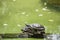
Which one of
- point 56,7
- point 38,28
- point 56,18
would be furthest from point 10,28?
point 56,7

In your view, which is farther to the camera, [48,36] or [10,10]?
[10,10]

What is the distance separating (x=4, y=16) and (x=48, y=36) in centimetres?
109

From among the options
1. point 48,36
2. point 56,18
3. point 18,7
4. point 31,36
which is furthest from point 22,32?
point 18,7

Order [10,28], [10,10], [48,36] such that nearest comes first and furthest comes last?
[48,36] < [10,28] < [10,10]

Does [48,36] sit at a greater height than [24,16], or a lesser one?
lesser

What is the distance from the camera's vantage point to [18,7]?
3.60 metres

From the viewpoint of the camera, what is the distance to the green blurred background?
2654mm

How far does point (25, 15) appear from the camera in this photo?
3119mm

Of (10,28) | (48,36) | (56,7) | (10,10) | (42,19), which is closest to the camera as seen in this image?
(48,36)

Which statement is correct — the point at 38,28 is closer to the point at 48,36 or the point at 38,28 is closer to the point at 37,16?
the point at 48,36

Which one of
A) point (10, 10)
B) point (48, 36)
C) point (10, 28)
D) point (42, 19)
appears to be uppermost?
point (10, 10)

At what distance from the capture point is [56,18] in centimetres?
308

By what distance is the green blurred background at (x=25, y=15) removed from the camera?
8.71 ft

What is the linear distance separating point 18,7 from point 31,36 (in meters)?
1.36
